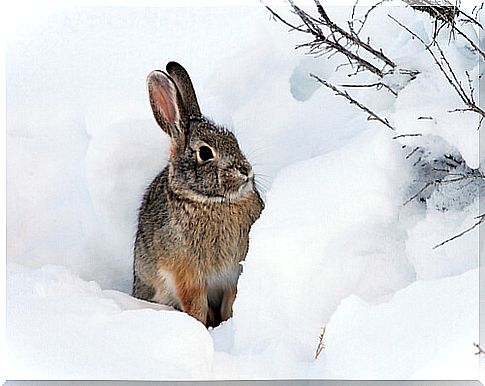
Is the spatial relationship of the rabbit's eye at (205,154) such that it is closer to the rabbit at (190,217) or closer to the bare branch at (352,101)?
the rabbit at (190,217)

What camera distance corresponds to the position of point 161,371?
1945 millimetres

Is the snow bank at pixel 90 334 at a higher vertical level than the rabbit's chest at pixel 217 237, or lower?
lower

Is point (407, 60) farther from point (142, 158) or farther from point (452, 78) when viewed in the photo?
point (142, 158)

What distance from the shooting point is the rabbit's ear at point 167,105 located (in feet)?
6.36

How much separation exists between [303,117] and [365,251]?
32 centimetres

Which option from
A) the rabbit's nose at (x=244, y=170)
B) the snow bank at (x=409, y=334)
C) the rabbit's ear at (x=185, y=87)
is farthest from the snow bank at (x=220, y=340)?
the rabbit's ear at (x=185, y=87)

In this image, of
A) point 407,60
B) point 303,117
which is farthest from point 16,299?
point 407,60

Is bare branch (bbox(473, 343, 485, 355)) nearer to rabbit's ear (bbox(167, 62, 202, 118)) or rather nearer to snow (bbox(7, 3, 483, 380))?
snow (bbox(7, 3, 483, 380))

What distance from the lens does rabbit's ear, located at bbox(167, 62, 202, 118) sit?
6.39 feet

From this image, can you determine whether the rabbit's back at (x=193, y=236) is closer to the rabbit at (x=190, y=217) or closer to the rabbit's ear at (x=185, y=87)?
the rabbit at (x=190, y=217)

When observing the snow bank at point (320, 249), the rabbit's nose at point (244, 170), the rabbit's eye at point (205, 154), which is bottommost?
the snow bank at point (320, 249)

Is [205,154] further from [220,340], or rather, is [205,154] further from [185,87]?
[220,340]

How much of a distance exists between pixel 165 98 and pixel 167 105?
0.05 ft

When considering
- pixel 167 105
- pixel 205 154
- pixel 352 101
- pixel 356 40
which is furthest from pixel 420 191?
pixel 167 105
